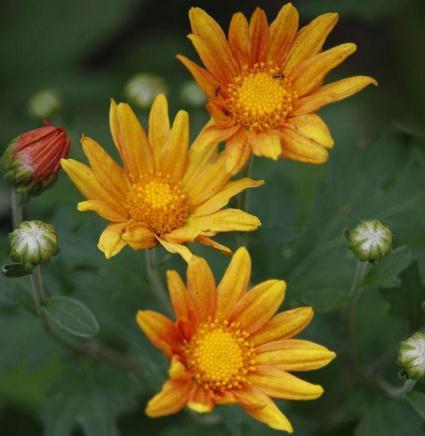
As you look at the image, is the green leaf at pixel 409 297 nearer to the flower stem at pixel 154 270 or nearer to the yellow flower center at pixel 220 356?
the yellow flower center at pixel 220 356

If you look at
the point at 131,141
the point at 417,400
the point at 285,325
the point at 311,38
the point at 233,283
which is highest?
the point at 311,38

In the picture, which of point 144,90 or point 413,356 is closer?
point 413,356

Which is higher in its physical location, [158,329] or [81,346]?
[158,329]

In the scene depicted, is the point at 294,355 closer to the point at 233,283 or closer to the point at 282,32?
the point at 233,283

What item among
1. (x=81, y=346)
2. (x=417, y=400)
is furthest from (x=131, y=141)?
(x=417, y=400)

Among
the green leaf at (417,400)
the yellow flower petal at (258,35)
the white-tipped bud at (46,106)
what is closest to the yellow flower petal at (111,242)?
the yellow flower petal at (258,35)

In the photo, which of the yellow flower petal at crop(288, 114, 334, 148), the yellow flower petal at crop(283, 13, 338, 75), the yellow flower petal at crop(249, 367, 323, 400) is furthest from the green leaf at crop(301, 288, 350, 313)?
the yellow flower petal at crop(283, 13, 338, 75)

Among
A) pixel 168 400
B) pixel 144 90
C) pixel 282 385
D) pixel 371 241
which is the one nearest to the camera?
pixel 168 400
